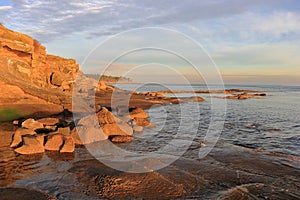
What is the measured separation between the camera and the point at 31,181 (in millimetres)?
7504

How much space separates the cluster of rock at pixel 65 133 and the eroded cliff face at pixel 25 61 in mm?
8938

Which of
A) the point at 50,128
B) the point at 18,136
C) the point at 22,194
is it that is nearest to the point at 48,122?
the point at 50,128

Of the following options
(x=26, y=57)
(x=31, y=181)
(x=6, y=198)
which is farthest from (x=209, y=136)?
(x=26, y=57)

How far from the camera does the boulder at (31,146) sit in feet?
34.5

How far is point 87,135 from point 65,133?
4.53ft

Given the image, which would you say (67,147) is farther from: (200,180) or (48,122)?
(200,180)

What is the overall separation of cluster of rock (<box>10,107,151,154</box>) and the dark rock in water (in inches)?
159

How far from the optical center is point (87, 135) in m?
13.0

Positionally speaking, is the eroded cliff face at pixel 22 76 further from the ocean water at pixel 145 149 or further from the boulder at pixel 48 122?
the ocean water at pixel 145 149

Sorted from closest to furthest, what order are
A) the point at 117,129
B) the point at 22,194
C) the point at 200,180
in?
the point at 22,194
the point at 200,180
the point at 117,129

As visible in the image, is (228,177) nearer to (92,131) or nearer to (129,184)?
(129,184)

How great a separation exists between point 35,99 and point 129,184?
52.1 feet

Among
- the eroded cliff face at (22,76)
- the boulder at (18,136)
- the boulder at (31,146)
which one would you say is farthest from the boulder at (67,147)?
the eroded cliff face at (22,76)

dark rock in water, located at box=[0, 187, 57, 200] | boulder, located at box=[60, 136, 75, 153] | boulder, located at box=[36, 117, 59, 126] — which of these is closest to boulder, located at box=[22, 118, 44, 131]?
boulder, located at box=[36, 117, 59, 126]
